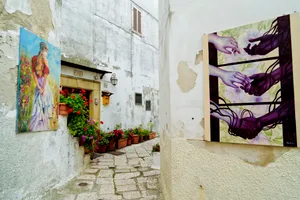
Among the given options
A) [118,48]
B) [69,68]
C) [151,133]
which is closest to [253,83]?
[69,68]

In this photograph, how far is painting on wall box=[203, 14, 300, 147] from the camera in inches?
57.1

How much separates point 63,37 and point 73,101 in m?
3.03

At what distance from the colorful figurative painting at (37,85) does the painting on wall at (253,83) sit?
93.1 inches

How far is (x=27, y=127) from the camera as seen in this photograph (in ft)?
8.11

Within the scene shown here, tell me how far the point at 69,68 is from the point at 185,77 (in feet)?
14.7

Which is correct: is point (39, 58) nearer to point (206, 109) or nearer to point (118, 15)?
point (206, 109)

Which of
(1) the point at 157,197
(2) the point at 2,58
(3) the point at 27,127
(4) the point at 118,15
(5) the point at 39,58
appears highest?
(4) the point at 118,15

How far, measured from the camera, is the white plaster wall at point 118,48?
593 cm

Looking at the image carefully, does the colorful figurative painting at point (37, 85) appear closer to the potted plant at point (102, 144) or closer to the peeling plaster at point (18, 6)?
the peeling plaster at point (18, 6)

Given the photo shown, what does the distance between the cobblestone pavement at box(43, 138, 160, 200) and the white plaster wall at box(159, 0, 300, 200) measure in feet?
3.80

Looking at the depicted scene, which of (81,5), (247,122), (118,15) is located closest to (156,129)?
(118,15)

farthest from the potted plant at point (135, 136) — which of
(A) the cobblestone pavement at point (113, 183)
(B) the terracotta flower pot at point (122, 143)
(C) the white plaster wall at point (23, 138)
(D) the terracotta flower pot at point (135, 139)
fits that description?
(C) the white plaster wall at point (23, 138)

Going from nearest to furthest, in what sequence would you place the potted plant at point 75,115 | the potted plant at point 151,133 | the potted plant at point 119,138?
the potted plant at point 75,115, the potted plant at point 119,138, the potted plant at point 151,133

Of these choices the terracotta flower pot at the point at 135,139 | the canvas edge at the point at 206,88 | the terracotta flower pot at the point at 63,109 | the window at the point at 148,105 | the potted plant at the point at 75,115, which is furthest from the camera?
the window at the point at 148,105
